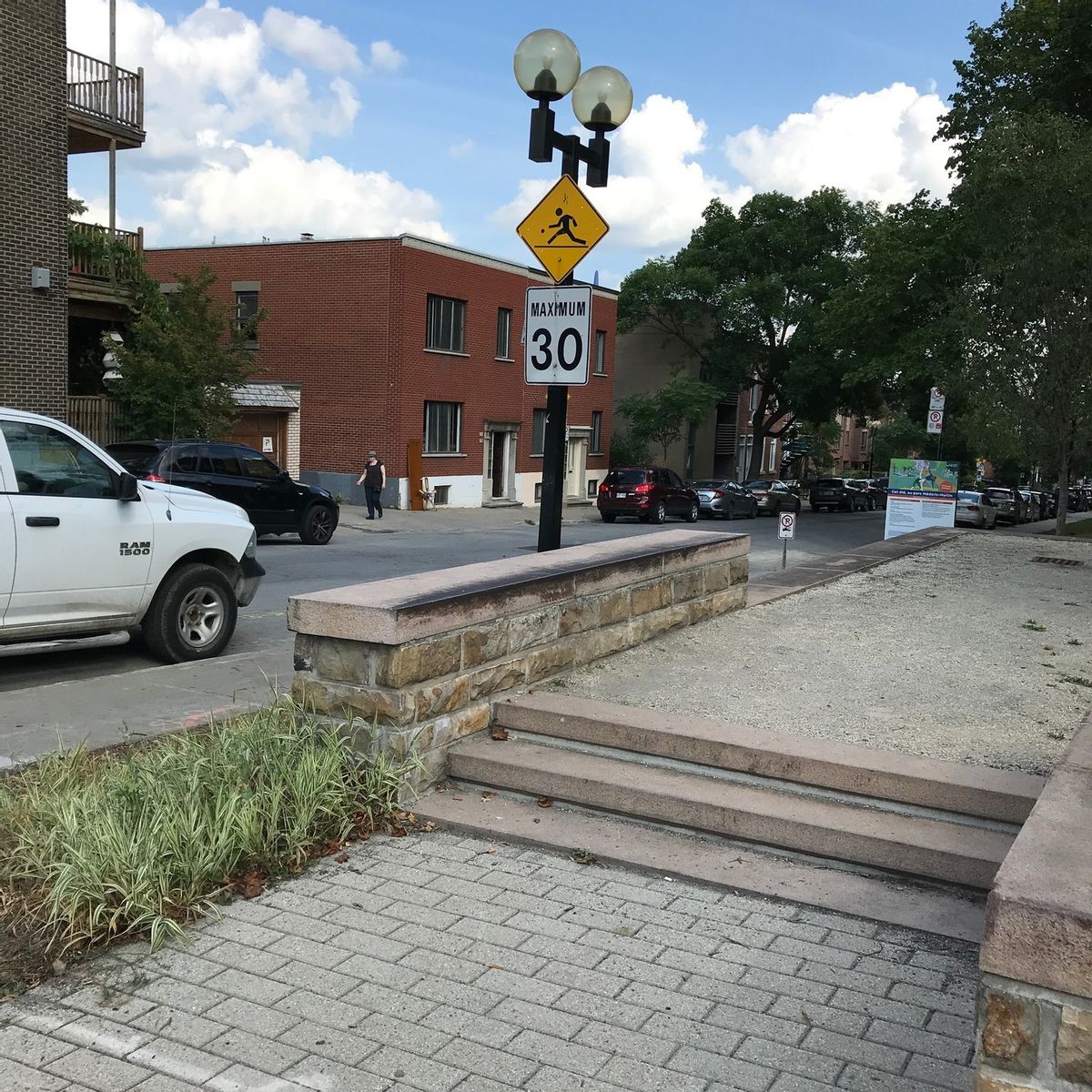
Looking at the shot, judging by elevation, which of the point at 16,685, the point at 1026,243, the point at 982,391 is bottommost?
the point at 16,685

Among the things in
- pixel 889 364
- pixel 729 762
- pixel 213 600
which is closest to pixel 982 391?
pixel 889 364

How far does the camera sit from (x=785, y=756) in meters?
5.21

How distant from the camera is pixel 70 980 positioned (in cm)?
379

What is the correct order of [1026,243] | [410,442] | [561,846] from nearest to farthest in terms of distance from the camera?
[561,846] < [1026,243] < [410,442]

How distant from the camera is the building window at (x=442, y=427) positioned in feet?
112

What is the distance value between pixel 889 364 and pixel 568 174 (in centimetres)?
2649

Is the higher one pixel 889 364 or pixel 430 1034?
pixel 889 364

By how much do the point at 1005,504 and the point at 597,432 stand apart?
49.4ft

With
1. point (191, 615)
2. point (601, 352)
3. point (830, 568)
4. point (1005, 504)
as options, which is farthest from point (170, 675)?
point (1005, 504)

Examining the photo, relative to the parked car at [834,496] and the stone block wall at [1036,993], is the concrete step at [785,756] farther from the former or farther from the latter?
the parked car at [834,496]

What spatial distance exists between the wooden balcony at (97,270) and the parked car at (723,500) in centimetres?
1912

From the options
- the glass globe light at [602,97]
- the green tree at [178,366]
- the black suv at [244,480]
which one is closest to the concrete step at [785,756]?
the glass globe light at [602,97]

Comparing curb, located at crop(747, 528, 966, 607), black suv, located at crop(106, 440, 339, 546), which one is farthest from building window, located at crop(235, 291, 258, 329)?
curb, located at crop(747, 528, 966, 607)

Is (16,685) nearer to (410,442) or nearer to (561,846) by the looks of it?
(561,846)
